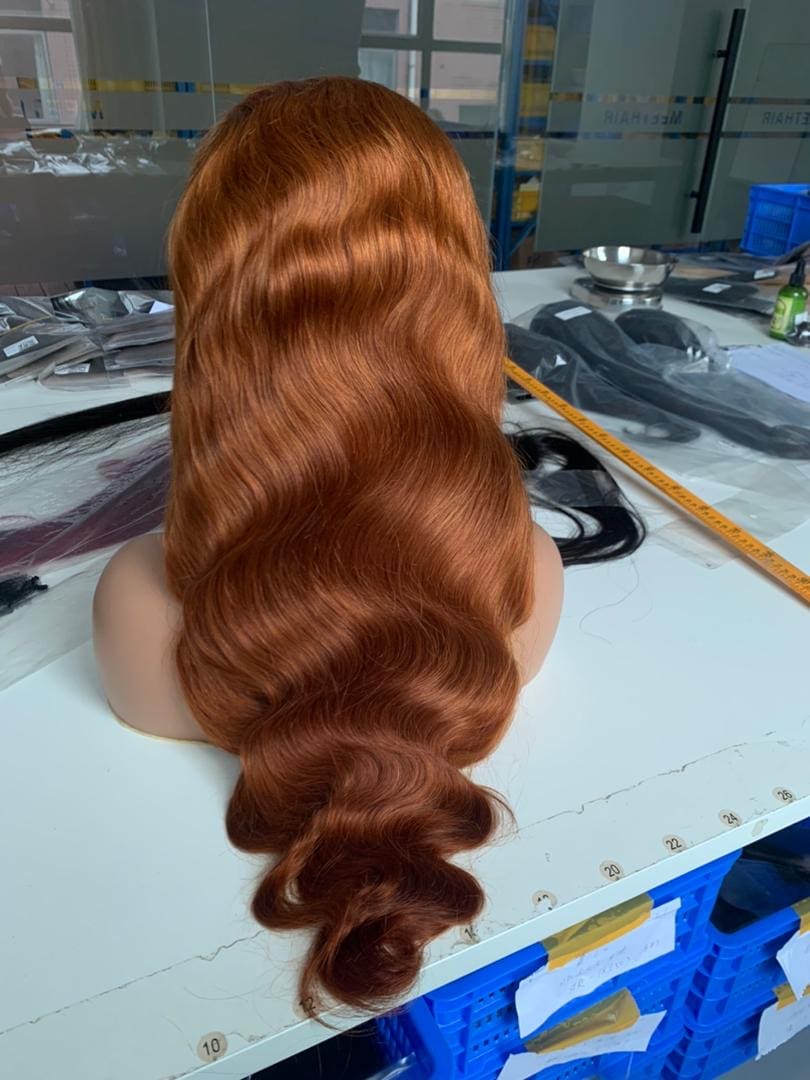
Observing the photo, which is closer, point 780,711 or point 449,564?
point 449,564

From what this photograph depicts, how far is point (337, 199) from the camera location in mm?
661

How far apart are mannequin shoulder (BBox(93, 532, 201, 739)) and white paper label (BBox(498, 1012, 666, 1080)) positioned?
498mm

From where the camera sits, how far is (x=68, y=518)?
1.21 m

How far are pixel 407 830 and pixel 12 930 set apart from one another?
1.06 ft

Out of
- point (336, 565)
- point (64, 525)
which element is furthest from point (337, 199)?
point (64, 525)

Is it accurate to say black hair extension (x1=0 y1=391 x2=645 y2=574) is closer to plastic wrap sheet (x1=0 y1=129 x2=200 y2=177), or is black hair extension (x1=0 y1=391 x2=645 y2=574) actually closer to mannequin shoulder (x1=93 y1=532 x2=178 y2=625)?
mannequin shoulder (x1=93 y1=532 x2=178 y2=625)

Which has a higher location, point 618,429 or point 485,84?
point 485,84

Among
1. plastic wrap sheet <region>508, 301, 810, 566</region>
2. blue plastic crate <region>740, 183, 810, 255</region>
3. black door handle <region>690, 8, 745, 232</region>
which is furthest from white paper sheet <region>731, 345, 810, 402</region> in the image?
black door handle <region>690, 8, 745, 232</region>

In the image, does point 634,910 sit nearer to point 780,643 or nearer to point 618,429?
point 780,643

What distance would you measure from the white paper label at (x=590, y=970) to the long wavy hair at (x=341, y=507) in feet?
0.65

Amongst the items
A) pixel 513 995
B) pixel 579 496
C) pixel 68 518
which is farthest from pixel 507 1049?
pixel 68 518

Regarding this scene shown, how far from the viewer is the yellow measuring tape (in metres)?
1.13

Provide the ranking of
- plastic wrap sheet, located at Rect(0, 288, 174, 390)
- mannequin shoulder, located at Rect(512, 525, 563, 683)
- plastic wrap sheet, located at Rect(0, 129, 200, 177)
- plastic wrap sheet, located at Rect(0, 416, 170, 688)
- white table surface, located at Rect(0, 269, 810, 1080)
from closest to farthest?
white table surface, located at Rect(0, 269, 810, 1080) < mannequin shoulder, located at Rect(512, 525, 563, 683) < plastic wrap sheet, located at Rect(0, 416, 170, 688) < plastic wrap sheet, located at Rect(0, 288, 174, 390) < plastic wrap sheet, located at Rect(0, 129, 200, 177)

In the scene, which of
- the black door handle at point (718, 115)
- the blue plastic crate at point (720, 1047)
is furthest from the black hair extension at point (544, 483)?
the black door handle at point (718, 115)
